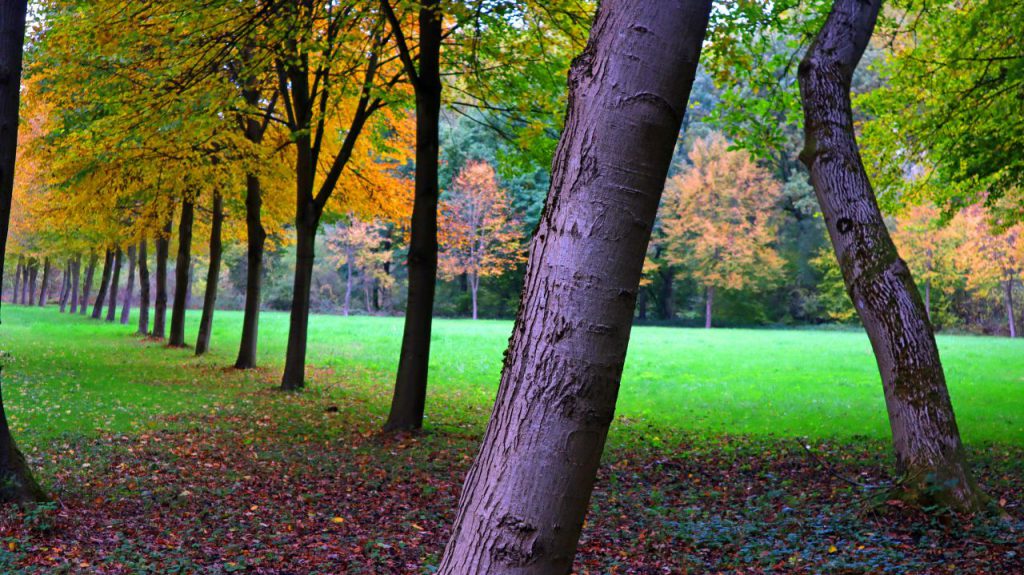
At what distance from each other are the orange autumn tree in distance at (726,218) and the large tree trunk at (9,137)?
156ft

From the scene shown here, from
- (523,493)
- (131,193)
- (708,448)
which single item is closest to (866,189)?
(708,448)

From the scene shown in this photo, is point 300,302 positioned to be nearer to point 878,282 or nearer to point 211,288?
point 211,288

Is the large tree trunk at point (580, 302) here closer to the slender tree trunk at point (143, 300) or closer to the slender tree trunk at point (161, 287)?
the slender tree trunk at point (161, 287)

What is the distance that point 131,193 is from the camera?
62.7ft

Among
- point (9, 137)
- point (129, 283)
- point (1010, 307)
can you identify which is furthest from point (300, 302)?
point (1010, 307)

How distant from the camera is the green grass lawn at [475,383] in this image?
12381 millimetres

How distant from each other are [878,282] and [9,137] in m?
7.21

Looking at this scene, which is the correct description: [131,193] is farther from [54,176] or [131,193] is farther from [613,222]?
[613,222]

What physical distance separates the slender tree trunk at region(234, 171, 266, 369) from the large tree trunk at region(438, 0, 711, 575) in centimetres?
1698

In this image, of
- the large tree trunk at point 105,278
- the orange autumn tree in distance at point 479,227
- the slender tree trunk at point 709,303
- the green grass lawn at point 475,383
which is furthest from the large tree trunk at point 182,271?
the slender tree trunk at point 709,303

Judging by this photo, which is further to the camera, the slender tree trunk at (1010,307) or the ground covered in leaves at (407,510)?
the slender tree trunk at (1010,307)

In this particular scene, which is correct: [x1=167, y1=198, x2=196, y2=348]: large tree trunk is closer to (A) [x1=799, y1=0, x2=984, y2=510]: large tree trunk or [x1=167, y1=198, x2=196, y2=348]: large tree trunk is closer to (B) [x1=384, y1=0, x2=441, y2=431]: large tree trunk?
(B) [x1=384, y1=0, x2=441, y2=431]: large tree trunk

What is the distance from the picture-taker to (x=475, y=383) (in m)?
18.5

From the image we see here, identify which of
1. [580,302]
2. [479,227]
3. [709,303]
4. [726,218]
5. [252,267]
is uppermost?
[726,218]
